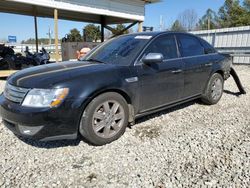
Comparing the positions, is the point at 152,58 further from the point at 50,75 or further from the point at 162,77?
the point at 50,75

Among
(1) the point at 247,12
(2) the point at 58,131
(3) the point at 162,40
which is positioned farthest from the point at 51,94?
(1) the point at 247,12

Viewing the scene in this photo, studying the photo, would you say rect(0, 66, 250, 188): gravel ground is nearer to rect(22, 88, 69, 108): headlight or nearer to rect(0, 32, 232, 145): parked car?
rect(0, 32, 232, 145): parked car

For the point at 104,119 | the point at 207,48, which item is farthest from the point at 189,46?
the point at 104,119

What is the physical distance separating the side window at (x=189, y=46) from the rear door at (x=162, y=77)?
0.64ft

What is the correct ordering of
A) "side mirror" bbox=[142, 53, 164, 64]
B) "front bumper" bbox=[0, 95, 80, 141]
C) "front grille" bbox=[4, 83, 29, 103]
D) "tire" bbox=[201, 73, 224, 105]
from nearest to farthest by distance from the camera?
"front bumper" bbox=[0, 95, 80, 141] → "front grille" bbox=[4, 83, 29, 103] → "side mirror" bbox=[142, 53, 164, 64] → "tire" bbox=[201, 73, 224, 105]

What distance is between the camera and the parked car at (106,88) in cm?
262

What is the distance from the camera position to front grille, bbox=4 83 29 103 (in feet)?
8.75

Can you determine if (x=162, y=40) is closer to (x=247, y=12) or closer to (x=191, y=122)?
(x=191, y=122)

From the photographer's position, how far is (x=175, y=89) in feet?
12.8

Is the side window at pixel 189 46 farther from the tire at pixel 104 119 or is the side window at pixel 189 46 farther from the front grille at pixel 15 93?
the front grille at pixel 15 93

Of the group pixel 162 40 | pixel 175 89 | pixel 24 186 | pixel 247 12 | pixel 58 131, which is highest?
pixel 247 12

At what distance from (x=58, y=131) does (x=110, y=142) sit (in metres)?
0.80

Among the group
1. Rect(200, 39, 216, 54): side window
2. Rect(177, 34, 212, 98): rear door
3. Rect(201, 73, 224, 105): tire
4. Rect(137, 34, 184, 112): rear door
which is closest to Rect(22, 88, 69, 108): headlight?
Rect(137, 34, 184, 112): rear door

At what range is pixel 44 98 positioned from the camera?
2605 mm
